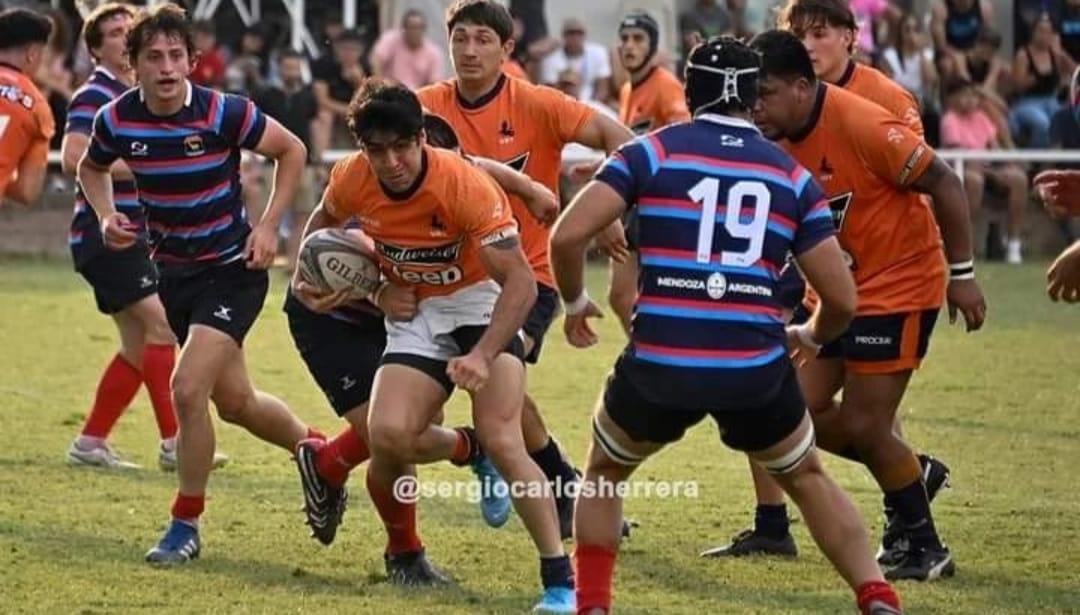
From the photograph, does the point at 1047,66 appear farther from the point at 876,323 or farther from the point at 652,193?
the point at 652,193

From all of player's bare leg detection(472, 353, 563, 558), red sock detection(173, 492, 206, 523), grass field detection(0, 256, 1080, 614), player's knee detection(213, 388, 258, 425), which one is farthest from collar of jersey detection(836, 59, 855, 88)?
red sock detection(173, 492, 206, 523)

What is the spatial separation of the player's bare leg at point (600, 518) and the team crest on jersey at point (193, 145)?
7.95ft

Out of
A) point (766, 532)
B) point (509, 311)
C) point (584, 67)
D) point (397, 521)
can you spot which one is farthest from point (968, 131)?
point (509, 311)

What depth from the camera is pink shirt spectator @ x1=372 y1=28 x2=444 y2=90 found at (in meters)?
21.6

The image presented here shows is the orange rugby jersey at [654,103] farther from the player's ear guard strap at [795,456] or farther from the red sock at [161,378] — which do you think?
the player's ear guard strap at [795,456]

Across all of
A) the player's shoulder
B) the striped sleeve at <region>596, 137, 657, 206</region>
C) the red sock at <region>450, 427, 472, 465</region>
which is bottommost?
the red sock at <region>450, 427, 472, 465</region>

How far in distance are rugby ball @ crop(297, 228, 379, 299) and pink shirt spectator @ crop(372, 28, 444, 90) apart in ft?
45.3

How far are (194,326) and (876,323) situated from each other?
2.48m

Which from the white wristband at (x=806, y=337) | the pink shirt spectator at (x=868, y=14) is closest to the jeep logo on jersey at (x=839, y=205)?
the white wristband at (x=806, y=337)

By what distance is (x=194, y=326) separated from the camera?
8.58 meters

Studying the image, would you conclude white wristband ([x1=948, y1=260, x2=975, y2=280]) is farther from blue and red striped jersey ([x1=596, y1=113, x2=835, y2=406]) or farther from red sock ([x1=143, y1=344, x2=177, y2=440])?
red sock ([x1=143, y1=344, x2=177, y2=440])

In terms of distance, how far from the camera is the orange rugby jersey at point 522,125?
357 inches

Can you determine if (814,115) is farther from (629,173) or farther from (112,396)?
(112,396)

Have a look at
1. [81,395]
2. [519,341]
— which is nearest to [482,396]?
[519,341]
